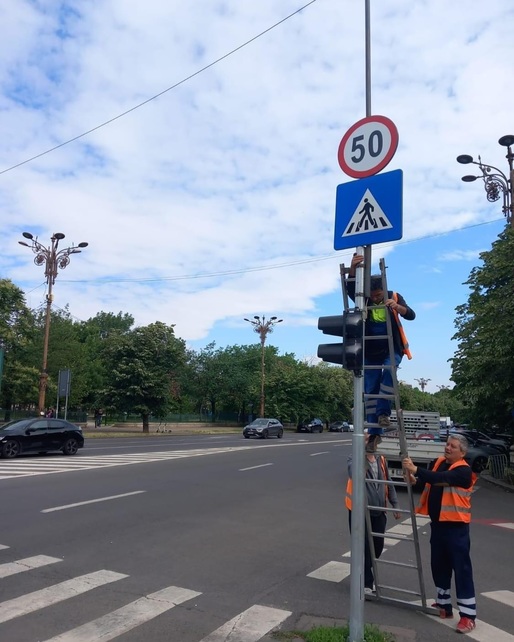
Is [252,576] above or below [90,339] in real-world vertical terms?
below

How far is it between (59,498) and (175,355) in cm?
3589

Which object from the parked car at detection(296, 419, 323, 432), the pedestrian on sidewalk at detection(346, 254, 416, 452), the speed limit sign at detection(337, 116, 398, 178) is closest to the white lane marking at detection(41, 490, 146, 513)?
the pedestrian on sidewalk at detection(346, 254, 416, 452)

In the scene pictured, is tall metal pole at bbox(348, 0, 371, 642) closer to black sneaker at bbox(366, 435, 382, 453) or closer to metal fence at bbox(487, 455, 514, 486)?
black sneaker at bbox(366, 435, 382, 453)

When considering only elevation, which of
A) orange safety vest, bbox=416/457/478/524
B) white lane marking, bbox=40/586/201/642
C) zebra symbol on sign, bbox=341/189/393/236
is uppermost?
zebra symbol on sign, bbox=341/189/393/236

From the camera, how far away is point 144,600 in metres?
5.38

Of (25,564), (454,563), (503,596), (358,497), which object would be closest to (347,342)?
(358,497)

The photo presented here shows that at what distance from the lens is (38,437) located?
19719 millimetres

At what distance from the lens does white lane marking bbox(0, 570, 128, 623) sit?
4.99 metres

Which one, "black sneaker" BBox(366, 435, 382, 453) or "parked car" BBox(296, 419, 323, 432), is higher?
"black sneaker" BBox(366, 435, 382, 453)

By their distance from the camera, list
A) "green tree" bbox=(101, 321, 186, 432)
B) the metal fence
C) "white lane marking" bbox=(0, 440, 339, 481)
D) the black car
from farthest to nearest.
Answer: "green tree" bbox=(101, 321, 186, 432) → the black car → the metal fence → "white lane marking" bbox=(0, 440, 339, 481)

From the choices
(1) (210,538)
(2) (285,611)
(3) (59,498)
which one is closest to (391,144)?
(2) (285,611)

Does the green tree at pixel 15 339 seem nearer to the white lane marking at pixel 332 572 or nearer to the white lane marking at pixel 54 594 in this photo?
the white lane marking at pixel 54 594

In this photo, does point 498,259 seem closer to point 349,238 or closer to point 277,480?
point 277,480

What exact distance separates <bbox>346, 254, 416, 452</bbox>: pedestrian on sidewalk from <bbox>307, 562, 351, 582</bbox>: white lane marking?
1886 millimetres
